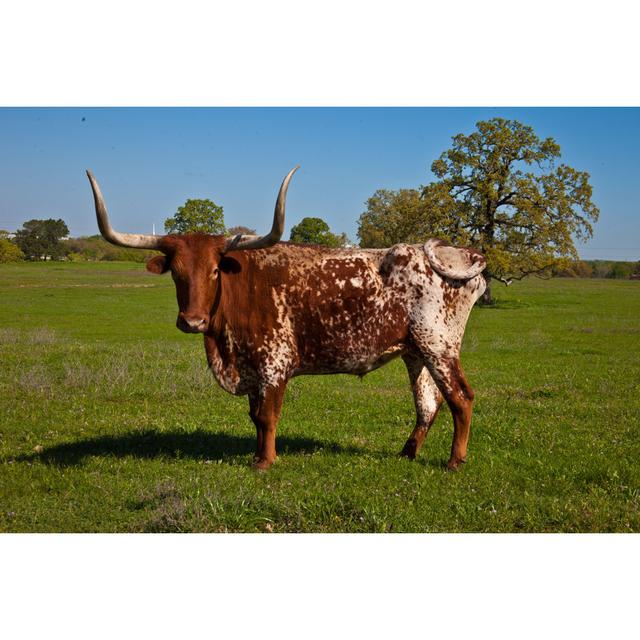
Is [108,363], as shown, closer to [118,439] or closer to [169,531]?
[118,439]

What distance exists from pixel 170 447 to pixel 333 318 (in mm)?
2614

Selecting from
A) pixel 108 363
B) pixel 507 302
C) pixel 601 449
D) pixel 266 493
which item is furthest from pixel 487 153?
pixel 266 493

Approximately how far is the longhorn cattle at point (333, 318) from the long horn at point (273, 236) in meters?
0.26

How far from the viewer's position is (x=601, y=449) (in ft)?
24.6

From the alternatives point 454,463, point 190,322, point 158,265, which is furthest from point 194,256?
point 454,463

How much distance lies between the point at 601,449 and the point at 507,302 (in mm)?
22161

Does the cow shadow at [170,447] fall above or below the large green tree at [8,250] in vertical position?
below

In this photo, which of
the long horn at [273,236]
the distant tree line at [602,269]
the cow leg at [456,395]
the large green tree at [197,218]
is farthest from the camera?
the distant tree line at [602,269]

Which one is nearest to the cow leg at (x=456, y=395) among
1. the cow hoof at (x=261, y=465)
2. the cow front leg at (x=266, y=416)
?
the cow front leg at (x=266, y=416)

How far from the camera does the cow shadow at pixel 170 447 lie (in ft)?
23.7

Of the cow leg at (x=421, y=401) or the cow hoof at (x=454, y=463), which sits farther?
the cow leg at (x=421, y=401)

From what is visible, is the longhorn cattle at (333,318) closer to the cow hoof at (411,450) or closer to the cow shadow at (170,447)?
the cow hoof at (411,450)

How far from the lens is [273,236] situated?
5910 millimetres

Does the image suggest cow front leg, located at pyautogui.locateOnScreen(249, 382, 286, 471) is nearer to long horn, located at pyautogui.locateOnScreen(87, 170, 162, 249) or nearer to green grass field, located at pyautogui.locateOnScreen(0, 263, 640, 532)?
green grass field, located at pyautogui.locateOnScreen(0, 263, 640, 532)
